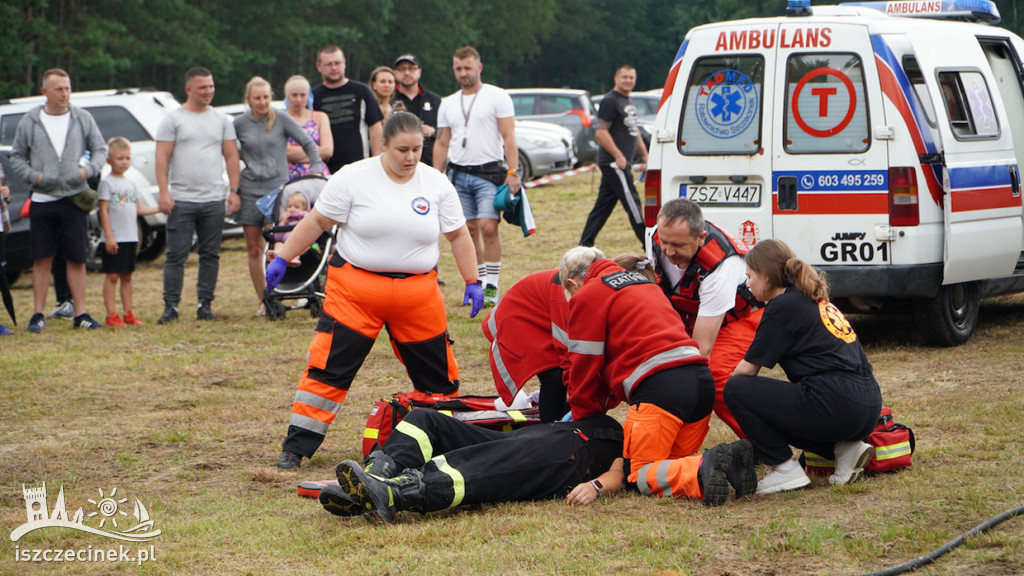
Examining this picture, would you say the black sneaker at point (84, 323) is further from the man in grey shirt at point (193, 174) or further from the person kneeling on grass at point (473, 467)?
the person kneeling on grass at point (473, 467)

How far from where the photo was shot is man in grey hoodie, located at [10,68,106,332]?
10000 mm

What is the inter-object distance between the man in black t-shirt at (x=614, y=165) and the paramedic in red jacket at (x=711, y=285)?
17.4ft

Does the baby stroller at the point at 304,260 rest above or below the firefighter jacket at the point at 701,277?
below

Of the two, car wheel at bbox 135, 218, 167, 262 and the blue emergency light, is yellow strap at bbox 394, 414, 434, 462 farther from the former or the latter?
car wheel at bbox 135, 218, 167, 262

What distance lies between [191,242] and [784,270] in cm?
683

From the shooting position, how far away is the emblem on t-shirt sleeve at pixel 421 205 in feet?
19.8

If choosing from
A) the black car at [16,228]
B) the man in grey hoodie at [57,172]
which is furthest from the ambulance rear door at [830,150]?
the black car at [16,228]

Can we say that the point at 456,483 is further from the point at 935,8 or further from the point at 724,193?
the point at 935,8

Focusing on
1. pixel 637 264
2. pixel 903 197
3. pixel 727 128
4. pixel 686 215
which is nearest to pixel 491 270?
pixel 727 128

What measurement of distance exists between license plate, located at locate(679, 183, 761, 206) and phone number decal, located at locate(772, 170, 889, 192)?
0.16 meters

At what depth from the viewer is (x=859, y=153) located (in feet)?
25.3

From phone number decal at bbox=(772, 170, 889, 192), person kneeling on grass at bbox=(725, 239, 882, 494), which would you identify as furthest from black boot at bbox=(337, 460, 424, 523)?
phone number decal at bbox=(772, 170, 889, 192)

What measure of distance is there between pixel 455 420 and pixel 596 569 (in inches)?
52.8

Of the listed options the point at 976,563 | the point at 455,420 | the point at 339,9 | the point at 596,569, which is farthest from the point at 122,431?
the point at 339,9
